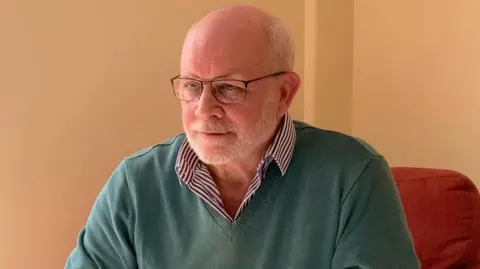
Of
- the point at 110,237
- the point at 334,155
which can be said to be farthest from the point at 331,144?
the point at 110,237

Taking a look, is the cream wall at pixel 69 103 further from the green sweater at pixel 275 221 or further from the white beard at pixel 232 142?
the white beard at pixel 232 142

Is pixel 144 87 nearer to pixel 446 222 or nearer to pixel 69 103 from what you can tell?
pixel 69 103

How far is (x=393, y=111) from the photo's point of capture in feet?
7.47

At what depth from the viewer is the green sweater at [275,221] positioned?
4.50 feet

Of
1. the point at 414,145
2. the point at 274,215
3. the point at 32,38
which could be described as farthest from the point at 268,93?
the point at 414,145

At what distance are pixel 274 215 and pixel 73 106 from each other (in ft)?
2.40

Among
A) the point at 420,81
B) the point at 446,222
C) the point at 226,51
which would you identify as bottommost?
the point at 446,222

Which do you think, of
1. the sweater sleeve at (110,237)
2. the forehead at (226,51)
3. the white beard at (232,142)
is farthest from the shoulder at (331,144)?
the sweater sleeve at (110,237)

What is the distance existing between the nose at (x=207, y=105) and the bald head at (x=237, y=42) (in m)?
0.05

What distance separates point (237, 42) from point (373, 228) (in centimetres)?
52

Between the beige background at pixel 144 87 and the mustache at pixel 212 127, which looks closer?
the mustache at pixel 212 127

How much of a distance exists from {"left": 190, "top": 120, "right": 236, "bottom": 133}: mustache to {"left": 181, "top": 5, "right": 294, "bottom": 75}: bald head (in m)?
0.12

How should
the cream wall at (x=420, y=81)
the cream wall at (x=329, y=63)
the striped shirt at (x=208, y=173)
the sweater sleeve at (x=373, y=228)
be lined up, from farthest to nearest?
the cream wall at (x=329, y=63), the cream wall at (x=420, y=81), the striped shirt at (x=208, y=173), the sweater sleeve at (x=373, y=228)

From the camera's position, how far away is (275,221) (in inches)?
56.1
